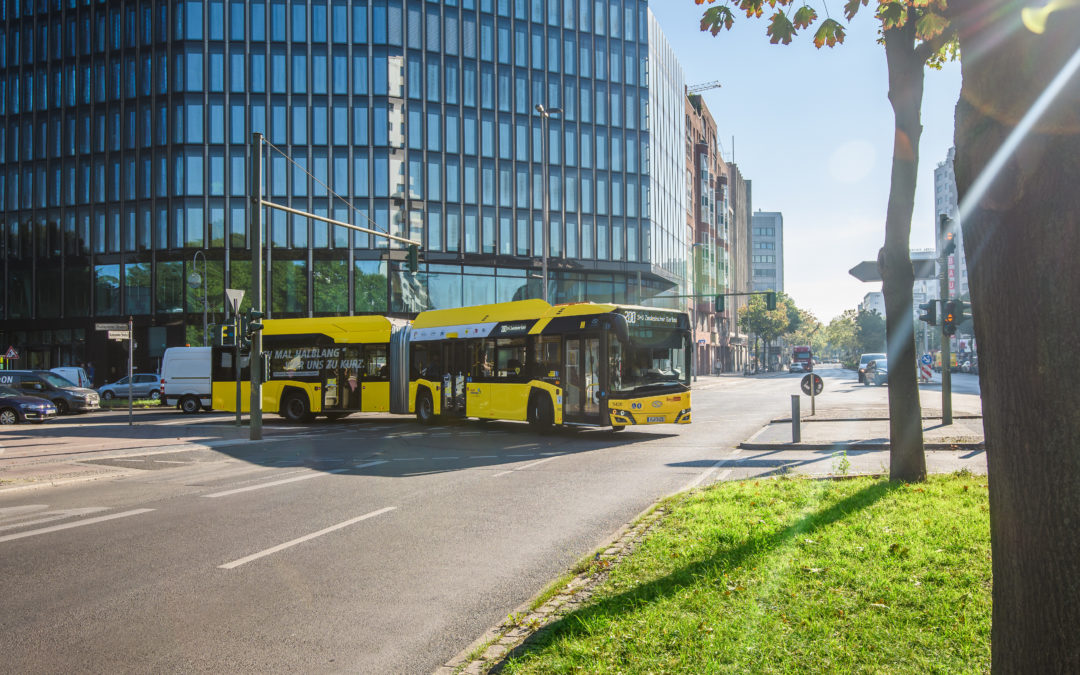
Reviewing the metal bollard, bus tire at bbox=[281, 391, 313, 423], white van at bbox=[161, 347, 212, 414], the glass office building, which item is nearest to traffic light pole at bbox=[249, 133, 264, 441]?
bus tire at bbox=[281, 391, 313, 423]

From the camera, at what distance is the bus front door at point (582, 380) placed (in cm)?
1761

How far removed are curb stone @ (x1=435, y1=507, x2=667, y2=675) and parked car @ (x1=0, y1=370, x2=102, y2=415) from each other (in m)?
31.0

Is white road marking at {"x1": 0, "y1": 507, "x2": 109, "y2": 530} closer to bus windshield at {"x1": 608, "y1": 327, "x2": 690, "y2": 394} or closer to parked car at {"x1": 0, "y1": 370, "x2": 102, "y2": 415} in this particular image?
bus windshield at {"x1": 608, "y1": 327, "x2": 690, "y2": 394}

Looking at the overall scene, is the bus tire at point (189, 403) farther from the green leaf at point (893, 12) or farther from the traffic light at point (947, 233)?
the green leaf at point (893, 12)

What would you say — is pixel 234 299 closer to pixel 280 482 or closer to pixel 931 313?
pixel 280 482

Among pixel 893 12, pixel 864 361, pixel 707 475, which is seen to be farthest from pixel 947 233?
pixel 864 361

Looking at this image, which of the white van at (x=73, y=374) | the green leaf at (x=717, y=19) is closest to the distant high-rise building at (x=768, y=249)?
the white van at (x=73, y=374)

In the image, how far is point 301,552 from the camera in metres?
7.14

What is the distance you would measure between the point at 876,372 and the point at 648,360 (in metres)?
36.9

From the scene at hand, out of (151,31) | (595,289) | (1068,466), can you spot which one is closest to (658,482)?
(1068,466)

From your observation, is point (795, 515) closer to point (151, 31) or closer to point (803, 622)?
point (803, 622)

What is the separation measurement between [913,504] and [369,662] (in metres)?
5.58

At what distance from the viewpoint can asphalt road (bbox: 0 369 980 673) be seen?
475 centimetres

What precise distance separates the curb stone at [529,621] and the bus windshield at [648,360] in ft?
34.7
